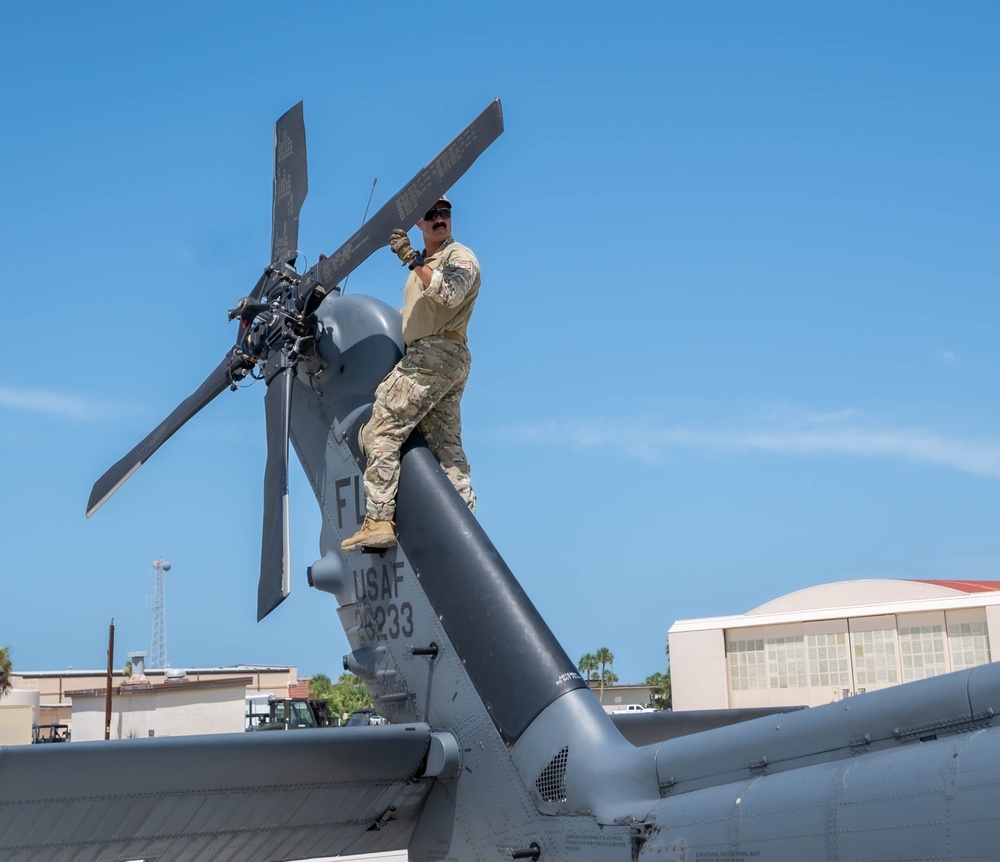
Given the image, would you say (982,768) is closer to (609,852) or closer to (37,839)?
(609,852)

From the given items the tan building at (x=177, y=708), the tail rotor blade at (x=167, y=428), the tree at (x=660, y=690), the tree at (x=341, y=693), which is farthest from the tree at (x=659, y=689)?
the tail rotor blade at (x=167, y=428)

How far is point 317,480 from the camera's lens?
8.14m

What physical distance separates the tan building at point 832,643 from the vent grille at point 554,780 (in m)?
23.7

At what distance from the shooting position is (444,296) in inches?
276

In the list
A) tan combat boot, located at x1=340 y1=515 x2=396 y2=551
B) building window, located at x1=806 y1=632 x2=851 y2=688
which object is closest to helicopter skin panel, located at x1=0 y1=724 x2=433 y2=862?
tan combat boot, located at x1=340 y1=515 x2=396 y2=551

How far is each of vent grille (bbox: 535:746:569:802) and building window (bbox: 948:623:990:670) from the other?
25328 mm

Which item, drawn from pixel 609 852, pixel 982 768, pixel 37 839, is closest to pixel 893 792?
pixel 982 768

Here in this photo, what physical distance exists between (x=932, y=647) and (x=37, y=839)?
28545 millimetres

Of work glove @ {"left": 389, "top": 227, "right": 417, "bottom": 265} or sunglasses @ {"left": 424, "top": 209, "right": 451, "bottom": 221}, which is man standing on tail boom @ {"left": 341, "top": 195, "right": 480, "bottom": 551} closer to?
sunglasses @ {"left": 424, "top": 209, "right": 451, "bottom": 221}

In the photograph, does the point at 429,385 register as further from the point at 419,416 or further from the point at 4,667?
the point at 4,667

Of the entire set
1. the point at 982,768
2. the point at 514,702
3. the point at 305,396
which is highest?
the point at 305,396

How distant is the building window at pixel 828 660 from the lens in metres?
31.7

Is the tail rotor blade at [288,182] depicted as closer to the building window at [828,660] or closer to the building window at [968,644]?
the building window at [968,644]

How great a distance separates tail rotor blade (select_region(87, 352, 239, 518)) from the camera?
331 inches
